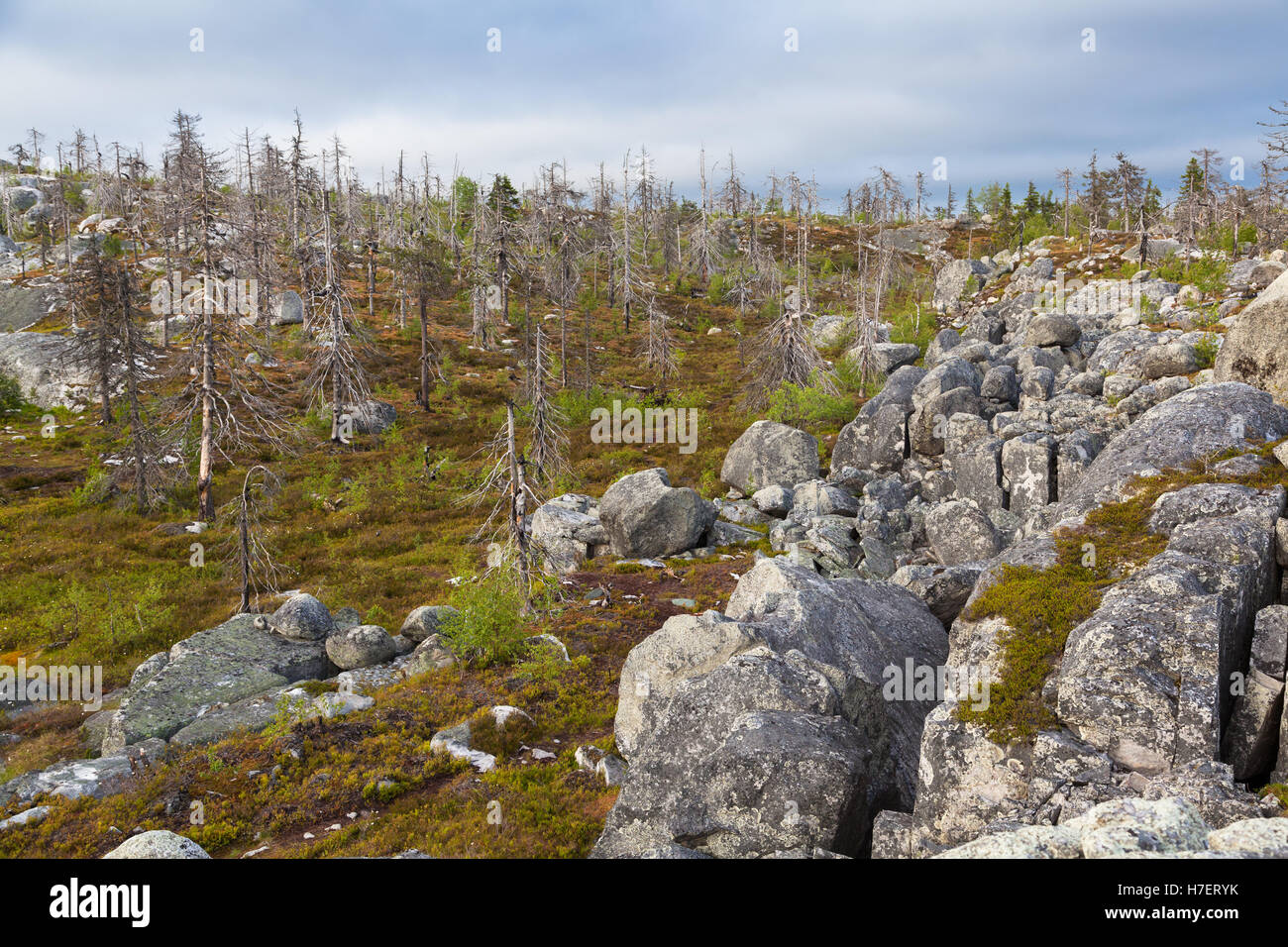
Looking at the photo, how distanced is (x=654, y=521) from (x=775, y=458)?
30.3 ft

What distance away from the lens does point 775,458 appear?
33.1 meters

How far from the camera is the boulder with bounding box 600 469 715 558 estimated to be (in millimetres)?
26500

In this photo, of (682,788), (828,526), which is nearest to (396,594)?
(828,526)

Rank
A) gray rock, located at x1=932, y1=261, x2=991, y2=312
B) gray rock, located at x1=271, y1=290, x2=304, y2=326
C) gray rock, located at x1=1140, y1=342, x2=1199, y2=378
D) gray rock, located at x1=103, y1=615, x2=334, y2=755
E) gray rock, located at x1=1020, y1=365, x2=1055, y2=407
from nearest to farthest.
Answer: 1. gray rock, located at x1=103, y1=615, x2=334, y2=755
2. gray rock, located at x1=1140, y1=342, x2=1199, y2=378
3. gray rock, located at x1=1020, y1=365, x2=1055, y2=407
4. gray rock, located at x1=271, y1=290, x2=304, y2=326
5. gray rock, located at x1=932, y1=261, x2=991, y2=312

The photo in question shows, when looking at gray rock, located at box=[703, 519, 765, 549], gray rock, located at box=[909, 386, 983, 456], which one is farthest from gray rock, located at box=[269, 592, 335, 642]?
gray rock, located at box=[909, 386, 983, 456]

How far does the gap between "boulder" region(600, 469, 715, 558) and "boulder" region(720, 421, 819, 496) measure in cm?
692

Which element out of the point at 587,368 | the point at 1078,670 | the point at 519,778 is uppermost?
the point at 587,368

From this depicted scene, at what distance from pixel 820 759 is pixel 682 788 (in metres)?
1.83

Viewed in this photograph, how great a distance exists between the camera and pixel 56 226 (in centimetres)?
8538

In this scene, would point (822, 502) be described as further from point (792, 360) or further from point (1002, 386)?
point (792, 360)

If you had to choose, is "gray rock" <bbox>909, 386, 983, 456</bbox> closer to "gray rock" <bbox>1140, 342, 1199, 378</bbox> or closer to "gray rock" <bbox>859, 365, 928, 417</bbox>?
"gray rock" <bbox>859, 365, 928, 417</bbox>

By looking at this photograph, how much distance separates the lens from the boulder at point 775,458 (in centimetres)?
3275

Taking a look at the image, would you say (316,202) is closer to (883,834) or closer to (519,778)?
(519,778)

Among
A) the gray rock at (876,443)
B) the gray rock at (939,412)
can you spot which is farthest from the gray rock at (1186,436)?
the gray rock at (876,443)
